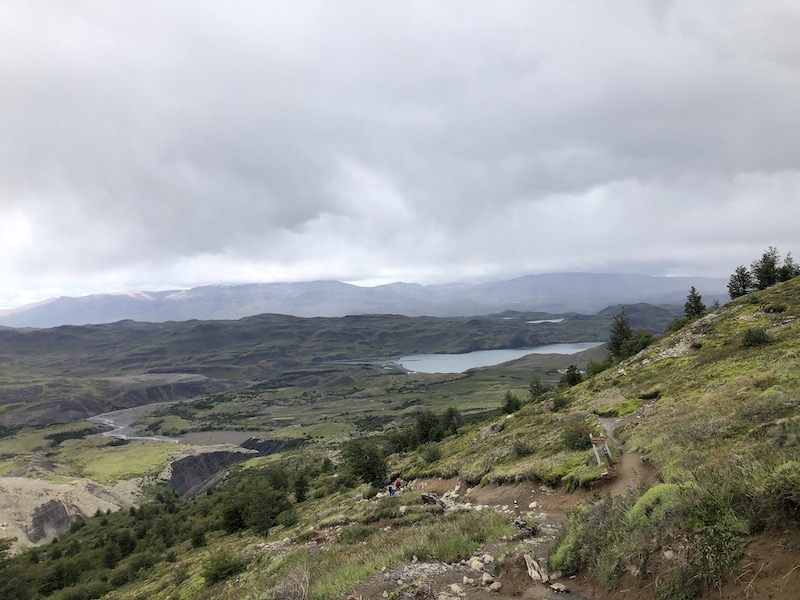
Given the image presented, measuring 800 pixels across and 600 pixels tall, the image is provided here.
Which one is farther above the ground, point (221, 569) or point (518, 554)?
point (518, 554)

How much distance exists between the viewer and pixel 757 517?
6379 millimetres

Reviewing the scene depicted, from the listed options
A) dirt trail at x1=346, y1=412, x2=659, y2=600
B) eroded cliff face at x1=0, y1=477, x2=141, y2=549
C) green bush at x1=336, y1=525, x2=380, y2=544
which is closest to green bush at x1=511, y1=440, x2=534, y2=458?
dirt trail at x1=346, y1=412, x2=659, y2=600

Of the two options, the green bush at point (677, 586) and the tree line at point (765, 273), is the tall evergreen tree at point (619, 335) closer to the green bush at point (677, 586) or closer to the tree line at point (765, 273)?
the tree line at point (765, 273)

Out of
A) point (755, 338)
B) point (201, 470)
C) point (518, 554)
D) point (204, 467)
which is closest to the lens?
point (518, 554)

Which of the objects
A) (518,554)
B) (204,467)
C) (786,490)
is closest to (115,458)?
(204,467)

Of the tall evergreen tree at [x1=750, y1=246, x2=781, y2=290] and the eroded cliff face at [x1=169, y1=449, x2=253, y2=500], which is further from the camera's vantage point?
the eroded cliff face at [x1=169, y1=449, x2=253, y2=500]

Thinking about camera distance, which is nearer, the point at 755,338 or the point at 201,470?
the point at 755,338

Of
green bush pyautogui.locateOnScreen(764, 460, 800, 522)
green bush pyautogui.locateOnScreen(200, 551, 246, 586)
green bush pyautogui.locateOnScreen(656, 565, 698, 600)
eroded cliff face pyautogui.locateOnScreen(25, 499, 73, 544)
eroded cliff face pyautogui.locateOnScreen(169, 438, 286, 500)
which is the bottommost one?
eroded cliff face pyautogui.locateOnScreen(169, 438, 286, 500)

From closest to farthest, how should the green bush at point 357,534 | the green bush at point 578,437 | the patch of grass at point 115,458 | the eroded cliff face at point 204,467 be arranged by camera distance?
the green bush at point 357,534 < the green bush at point 578,437 < the eroded cliff face at point 204,467 < the patch of grass at point 115,458

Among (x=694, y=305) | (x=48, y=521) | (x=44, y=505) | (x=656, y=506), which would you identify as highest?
(x=694, y=305)

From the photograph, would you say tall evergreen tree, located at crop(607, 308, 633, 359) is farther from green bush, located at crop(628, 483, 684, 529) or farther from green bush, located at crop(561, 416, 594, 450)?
green bush, located at crop(628, 483, 684, 529)

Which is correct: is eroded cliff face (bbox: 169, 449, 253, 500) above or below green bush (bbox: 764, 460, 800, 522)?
below

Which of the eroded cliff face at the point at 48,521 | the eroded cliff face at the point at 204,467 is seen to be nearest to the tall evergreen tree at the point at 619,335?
the eroded cliff face at the point at 204,467

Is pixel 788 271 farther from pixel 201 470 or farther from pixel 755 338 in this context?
pixel 201 470
